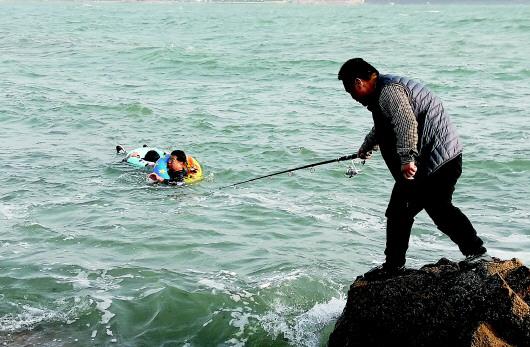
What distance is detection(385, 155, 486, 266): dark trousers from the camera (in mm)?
5645

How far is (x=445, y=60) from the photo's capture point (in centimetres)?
3588

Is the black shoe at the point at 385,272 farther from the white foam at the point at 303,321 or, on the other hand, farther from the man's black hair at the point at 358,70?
the man's black hair at the point at 358,70

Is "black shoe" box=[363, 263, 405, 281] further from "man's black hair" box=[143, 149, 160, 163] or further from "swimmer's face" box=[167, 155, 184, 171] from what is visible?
"man's black hair" box=[143, 149, 160, 163]

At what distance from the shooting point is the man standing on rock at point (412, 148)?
17.6 feet

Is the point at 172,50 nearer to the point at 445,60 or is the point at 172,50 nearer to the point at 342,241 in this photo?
the point at 445,60

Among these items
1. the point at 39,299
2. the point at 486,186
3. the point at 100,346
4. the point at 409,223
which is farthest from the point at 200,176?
the point at 409,223

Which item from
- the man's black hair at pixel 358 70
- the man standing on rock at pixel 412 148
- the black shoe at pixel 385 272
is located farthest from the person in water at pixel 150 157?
the man's black hair at pixel 358 70

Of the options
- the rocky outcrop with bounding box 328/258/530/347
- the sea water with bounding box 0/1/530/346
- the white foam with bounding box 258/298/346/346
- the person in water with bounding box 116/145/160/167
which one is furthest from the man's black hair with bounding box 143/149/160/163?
the rocky outcrop with bounding box 328/258/530/347

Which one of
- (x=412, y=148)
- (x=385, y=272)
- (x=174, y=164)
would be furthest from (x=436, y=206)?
(x=174, y=164)

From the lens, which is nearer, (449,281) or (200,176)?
(449,281)

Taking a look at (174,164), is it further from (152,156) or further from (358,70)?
(358,70)

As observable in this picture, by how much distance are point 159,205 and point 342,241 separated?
3772mm

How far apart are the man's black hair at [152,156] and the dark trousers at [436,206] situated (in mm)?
9630

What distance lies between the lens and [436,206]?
573 cm
